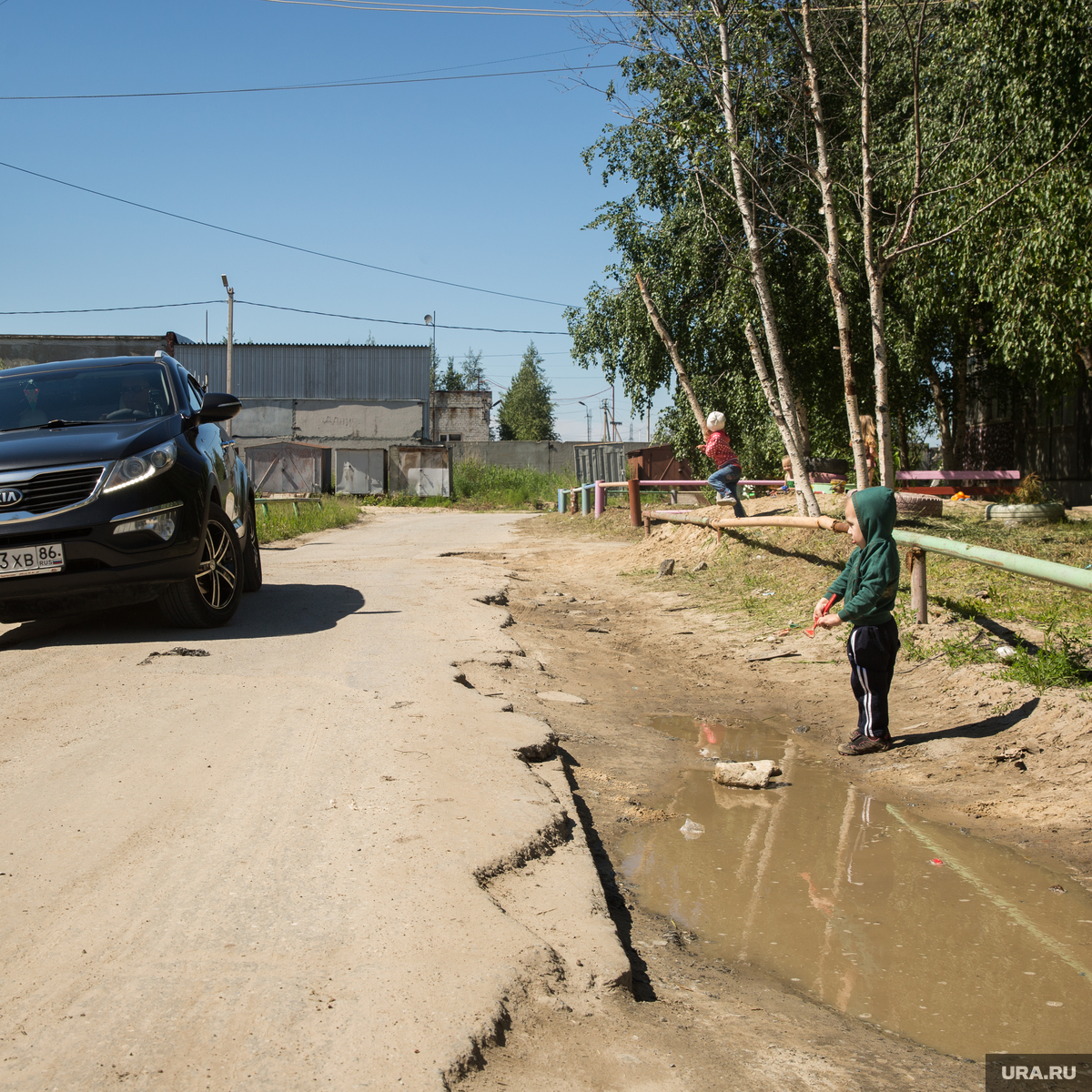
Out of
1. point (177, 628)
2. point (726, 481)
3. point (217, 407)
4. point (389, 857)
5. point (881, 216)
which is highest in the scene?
point (881, 216)

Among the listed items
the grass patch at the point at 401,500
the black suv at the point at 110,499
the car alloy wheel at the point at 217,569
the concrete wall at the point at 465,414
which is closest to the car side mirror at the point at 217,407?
the black suv at the point at 110,499

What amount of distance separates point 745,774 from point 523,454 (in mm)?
39622

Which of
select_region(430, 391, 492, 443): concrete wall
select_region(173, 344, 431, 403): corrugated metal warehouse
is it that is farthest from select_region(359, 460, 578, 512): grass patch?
select_region(430, 391, 492, 443): concrete wall

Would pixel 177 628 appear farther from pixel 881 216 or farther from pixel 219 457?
pixel 881 216

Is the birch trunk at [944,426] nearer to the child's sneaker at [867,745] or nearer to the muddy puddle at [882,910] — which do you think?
the child's sneaker at [867,745]

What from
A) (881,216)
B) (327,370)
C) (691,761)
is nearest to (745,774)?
(691,761)

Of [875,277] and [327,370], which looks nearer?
[875,277]

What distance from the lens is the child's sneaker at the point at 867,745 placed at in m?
4.48

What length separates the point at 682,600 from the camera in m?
8.73

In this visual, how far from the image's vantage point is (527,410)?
7981 cm

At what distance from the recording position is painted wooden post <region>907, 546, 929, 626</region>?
576cm

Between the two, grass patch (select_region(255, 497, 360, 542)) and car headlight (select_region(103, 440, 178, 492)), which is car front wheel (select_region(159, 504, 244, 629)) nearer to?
car headlight (select_region(103, 440, 178, 492))

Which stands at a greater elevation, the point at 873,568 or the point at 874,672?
the point at 873,568

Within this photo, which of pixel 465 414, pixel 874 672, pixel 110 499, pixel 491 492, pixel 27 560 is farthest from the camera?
pixel 465 414
